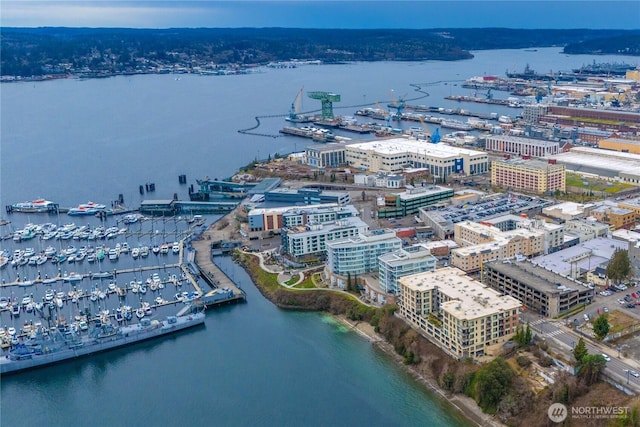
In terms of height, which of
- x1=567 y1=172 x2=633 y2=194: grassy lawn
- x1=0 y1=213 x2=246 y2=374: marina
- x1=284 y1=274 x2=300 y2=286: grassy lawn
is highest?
x1=567 y1=172 x2=633 y2=194: grassy lawn

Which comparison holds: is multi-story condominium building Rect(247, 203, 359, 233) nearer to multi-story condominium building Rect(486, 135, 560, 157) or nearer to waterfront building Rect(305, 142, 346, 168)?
waterfront building Rect(305, 142, 346, 168)

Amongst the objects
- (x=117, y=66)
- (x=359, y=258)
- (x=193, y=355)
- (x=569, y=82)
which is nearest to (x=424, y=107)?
(x=569, y=82)

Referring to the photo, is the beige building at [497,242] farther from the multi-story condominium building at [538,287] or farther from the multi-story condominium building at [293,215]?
the multi-story condominium building at [293,215]

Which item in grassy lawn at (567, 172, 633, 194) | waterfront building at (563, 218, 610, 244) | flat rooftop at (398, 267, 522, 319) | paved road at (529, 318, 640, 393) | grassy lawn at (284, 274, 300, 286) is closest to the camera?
paved road at (529, 318, 640, 393)

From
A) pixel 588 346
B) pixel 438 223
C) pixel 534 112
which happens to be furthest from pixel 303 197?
pixel 534 112

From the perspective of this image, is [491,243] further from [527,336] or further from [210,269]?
[210,269]

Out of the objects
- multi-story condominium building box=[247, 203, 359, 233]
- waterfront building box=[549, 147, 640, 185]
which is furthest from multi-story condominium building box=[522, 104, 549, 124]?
multi-story condominium building box=[247, 203, 359, 233]

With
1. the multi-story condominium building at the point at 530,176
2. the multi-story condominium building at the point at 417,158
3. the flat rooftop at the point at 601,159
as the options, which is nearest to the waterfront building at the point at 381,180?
the multi-story condominium building at the point at 417,158
